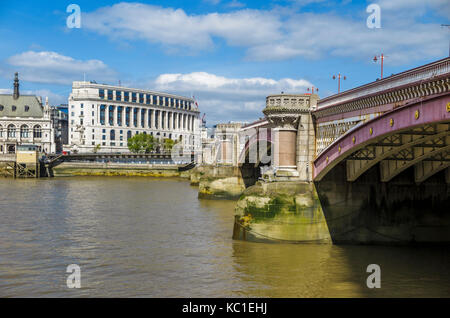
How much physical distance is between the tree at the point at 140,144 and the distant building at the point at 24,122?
59.8 ft

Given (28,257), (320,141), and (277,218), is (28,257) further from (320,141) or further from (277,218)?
(320,141)

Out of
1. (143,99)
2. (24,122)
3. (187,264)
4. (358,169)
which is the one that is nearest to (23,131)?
(24,122)

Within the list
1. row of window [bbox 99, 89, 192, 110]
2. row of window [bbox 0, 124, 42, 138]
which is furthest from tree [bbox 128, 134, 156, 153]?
row of window [bbox 0, 124, 42, 138]

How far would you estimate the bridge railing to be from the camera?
1296 centimetres

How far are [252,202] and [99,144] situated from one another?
110 metres

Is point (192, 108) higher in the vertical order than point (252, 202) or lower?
higher

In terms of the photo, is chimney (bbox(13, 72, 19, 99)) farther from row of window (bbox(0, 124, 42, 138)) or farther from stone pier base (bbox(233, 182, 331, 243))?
stone pier base (bbox(233, 182, 331, 243))

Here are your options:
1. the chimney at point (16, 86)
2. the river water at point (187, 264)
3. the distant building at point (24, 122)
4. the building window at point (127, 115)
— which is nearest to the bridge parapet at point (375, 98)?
the river water at point (187, 264)

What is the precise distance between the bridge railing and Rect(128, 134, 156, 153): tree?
334 ft

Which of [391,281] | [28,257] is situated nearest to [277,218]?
[391,281]

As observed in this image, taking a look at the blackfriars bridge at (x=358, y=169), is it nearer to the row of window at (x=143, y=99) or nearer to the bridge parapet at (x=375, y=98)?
the bridge parapet at (x=375, y=98)

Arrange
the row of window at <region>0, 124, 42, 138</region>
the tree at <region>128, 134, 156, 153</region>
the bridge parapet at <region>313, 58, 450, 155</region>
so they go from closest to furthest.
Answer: the bridge parapet at <region>313, 58, 450, 155</region> < the row of window at <region>0, 124, 42, 138</region> < the tree at <region>128, 134, 156, 153</region>

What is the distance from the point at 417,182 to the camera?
20656mm

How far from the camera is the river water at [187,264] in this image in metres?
15.1
